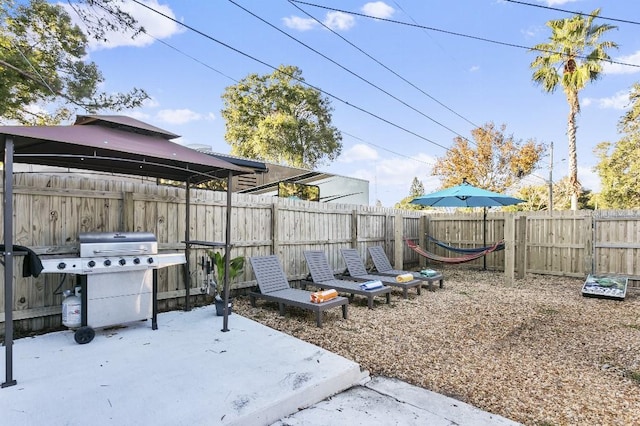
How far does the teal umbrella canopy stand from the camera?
25.5 ft

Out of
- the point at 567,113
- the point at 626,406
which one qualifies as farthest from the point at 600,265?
the point at 567,113

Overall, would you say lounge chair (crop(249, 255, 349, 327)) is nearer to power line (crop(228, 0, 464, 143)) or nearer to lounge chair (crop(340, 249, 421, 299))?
lounge chair (crop(340, 249, 421, 299))

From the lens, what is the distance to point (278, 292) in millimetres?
4965

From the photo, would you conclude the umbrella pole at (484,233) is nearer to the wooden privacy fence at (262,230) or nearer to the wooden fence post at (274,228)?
→ the wooden privacy fence at (262,230)

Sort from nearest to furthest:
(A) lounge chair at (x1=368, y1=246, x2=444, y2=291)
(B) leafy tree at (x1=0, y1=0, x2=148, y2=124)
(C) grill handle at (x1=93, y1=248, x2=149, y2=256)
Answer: (C) grill handle at (x1=93, y1=248, x2=149, y2=256), (A) lounge chair at (x1=368, y1=246, x2=444, y2=291), (B) leafy tree at (x1=0, y1=0, x2=148, y2=124)

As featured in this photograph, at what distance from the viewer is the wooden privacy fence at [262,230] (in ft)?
11.6

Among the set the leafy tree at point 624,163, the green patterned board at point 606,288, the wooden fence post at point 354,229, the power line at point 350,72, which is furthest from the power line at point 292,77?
the leafy tree at point 624,163

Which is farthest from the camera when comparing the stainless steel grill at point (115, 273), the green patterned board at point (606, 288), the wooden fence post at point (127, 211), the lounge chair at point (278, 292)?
the green patterned board at point (606, 288)

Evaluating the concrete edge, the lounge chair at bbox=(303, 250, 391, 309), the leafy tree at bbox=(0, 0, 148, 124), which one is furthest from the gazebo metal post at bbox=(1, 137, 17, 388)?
the leafy tree at bbox=(0, 0, 148, 124)

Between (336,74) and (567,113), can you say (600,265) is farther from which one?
(567,113)

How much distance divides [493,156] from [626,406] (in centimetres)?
1819

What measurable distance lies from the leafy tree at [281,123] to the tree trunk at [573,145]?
1115 centimetres

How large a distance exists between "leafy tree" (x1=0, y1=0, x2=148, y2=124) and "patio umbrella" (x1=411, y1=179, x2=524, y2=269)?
842 cm

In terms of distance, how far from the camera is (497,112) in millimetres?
17641
